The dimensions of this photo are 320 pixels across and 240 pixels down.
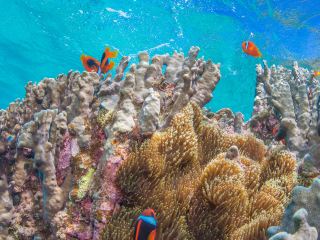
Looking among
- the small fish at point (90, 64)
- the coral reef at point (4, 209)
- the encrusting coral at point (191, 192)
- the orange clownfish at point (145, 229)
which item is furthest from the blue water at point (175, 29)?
the orange clownfish at point (145, 229)

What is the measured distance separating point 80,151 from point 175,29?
55.1 feet

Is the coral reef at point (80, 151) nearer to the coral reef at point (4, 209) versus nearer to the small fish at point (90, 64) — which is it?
the coral reef at point (4, 209)

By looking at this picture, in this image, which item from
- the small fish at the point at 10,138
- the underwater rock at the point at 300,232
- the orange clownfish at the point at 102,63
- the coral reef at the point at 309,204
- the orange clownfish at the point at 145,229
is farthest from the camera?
the orange clownfish at the point at 102,63

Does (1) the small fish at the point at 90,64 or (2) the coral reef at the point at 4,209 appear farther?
(1) the small fish at the point at 90,64

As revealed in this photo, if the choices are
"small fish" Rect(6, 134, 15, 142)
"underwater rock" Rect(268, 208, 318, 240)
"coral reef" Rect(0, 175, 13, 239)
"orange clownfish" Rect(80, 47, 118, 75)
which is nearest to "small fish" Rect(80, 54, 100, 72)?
"orange clownfish" Rect(80, 47, 118, 75)

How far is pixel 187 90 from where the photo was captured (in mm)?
3553

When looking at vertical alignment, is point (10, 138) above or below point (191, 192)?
above

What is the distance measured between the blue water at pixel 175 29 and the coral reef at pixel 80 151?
13.7 metres

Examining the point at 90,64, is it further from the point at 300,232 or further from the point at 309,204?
the point at 300,232

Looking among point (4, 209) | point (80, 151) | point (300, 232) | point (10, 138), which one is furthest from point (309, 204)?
point (10, 138)

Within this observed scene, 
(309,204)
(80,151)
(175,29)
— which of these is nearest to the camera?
(309,204)

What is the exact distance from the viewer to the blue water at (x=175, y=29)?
16.0m

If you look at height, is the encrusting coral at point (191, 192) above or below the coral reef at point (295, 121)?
below

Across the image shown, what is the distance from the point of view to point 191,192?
276 cm
